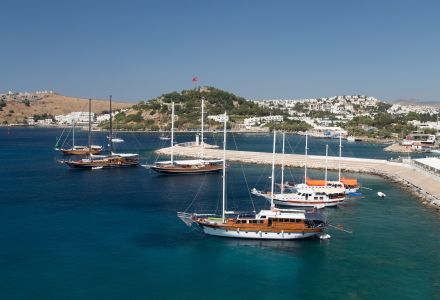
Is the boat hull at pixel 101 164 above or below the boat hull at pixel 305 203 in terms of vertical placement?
above

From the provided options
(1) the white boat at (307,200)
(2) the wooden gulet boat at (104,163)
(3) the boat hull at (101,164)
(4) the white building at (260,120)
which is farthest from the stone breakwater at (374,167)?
(4) the white building at (260,120)

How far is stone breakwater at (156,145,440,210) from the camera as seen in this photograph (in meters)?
45.4

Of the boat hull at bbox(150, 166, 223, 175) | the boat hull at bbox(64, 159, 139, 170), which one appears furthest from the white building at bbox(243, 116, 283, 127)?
the boat hull at bbox(150, 166, 223, 175)

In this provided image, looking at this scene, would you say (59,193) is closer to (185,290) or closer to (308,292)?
(185,290)

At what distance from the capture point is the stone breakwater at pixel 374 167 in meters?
45.4

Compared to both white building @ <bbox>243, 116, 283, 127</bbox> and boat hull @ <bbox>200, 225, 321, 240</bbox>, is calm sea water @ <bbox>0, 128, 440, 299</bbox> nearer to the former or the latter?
boat hull @ <bbox>200, 225, 321, 240</bbox>

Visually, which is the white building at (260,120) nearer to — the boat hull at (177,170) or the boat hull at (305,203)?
the boat hull at (177,170)

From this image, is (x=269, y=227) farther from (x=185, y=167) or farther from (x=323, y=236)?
(x=185, y=167)

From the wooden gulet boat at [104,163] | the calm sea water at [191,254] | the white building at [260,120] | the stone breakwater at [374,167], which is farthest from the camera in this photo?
the white building at [260,120]

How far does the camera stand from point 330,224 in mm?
34781

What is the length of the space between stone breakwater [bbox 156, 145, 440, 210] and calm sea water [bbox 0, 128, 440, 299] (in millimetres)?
2221

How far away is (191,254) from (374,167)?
134 ft

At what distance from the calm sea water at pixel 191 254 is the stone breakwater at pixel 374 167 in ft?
7.29

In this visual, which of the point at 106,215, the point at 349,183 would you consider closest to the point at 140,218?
the point at 106,215
